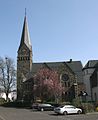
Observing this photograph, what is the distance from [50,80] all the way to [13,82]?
38.8 feet

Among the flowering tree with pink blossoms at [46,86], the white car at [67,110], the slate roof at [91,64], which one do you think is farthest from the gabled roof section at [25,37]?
the white car at [67,110]

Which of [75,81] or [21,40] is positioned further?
[21,40]

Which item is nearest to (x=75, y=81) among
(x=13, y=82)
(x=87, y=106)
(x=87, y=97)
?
(x=87, y=97)

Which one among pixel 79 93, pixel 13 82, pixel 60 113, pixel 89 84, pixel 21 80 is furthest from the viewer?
pixel 21 80

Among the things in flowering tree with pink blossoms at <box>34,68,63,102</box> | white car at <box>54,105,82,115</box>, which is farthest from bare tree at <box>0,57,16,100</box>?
white car at <box>54,105,82,115</box>

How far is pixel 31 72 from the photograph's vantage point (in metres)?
88.1

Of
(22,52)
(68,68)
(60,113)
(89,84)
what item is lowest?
(60,113)

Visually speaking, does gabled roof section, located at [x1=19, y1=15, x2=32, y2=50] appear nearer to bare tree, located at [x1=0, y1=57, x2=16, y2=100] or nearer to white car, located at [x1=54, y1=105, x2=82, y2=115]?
bare tree, located at [x1=0, y1=57, x2=16, y2=100]

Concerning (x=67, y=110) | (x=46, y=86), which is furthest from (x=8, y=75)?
(x=67, y=110)

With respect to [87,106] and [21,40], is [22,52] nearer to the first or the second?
[21,40]

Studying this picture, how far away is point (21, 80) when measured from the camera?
8438 centimetres

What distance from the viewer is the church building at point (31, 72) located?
80562 mm

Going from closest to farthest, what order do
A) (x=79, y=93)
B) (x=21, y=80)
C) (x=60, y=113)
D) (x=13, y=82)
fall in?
1. (x=60, y=113)
2. (x=13, y=82)
3. (x=79, y=93)
4. (x=21, y=80)

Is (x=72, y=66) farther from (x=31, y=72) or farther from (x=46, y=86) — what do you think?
(x=46, y=86)
